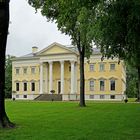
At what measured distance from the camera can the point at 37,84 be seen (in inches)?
3236

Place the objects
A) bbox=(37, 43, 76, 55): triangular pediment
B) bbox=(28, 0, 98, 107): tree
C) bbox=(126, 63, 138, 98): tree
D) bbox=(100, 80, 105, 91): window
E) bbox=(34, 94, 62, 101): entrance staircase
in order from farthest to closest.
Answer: bbox=(37, 43, 76, 55): triangular pediment < bbox=(100, 80, 105, 91): window < bbox=(34, 94, 62, 101): entrance staircase < bbox=(126, 63, 138, 98): tree < bbox=(28, 0, 98, 107): tree

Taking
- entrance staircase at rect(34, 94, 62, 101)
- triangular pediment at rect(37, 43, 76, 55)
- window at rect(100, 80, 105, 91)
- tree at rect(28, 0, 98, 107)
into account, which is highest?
triangular pediment at rect(37, 43, 76, 55)

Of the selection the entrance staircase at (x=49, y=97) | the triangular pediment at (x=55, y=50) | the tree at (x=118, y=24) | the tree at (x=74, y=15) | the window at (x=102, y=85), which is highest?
the triangular pediment at (x=55, y=50)

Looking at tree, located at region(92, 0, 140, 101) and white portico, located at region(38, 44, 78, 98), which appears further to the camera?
white portico, located at region(38, 44, 78, 98)

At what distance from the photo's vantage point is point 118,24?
57.3ft

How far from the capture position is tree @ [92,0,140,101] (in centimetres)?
1571

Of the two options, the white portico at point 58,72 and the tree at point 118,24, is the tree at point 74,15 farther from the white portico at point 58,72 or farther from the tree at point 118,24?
the white portico at point 58,72

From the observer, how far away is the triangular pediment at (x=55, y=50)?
76.3 m

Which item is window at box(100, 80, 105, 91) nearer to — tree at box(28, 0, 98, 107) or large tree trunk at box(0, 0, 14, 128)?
tree at box(28, 0, 98, 107)

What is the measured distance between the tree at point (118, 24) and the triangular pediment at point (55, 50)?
5532 cm

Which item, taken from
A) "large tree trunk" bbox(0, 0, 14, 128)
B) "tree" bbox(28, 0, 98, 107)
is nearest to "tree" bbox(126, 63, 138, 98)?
"tree" bbox(28, 0, 98, 107)

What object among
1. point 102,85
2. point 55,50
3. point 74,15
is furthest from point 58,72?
point 74,15

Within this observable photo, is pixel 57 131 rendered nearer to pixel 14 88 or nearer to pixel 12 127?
pixel 12 127

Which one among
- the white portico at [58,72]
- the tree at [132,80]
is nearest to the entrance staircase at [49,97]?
the white portico at [58,72]
